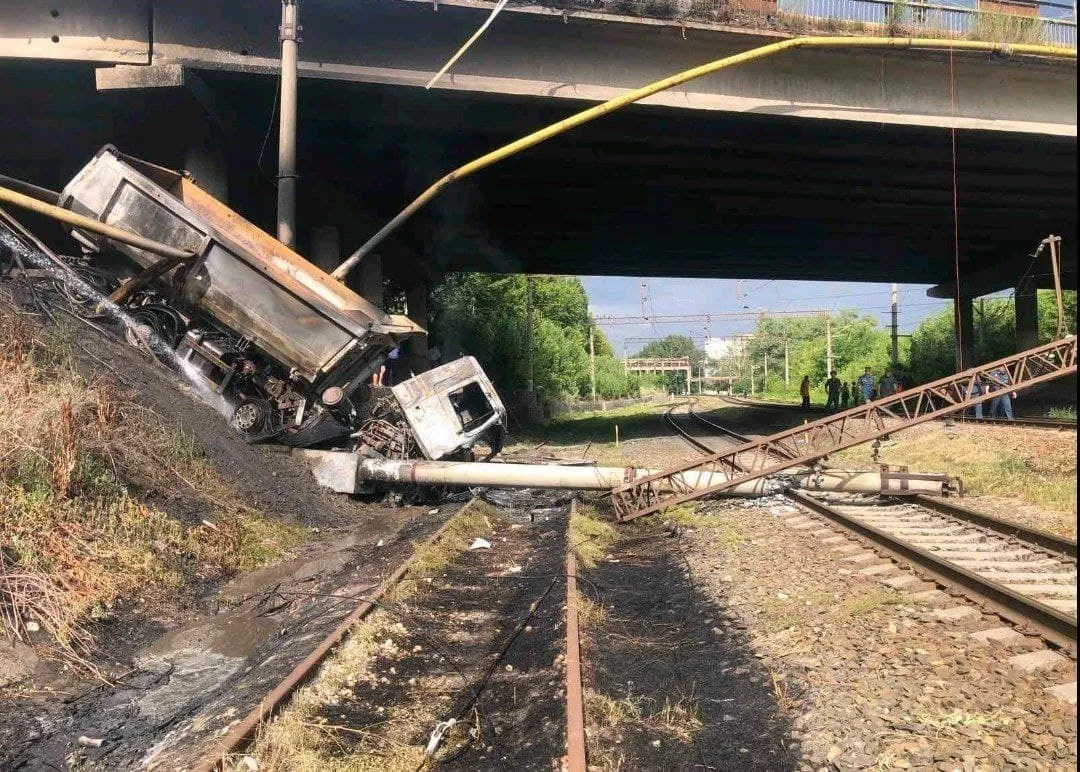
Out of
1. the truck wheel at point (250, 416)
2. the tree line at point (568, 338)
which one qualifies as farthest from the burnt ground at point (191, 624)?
the tree line at point (568, 338)

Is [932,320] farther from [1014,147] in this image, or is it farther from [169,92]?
[169,92]

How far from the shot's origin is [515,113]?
1469 cm

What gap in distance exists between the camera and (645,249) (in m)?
27.0

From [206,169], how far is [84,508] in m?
9.52

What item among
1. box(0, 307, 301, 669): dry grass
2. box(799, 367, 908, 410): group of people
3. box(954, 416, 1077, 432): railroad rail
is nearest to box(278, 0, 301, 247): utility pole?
box(0, 307, 301, 669): dry grass

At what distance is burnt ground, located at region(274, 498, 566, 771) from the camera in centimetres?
391

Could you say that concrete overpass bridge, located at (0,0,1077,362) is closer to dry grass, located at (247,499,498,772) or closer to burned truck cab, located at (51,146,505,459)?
burned truck cab, located at (51,146,505,459)

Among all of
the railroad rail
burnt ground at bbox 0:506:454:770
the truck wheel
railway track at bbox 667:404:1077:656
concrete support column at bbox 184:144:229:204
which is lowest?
burnt ground at bbox 0:506:454:770

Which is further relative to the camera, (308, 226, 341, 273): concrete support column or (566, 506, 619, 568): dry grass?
(308, 226, 341, 273): concrete support column

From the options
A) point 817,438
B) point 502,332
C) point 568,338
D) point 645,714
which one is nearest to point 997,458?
point 817,438

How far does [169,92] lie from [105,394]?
7.32 m

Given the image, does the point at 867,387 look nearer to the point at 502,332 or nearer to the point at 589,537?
the point at 502,332

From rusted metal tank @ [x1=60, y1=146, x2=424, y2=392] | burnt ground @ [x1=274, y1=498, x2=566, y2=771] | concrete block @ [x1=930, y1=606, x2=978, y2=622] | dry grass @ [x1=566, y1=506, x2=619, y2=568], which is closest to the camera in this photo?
burnt ground @ [x1=274, y1=498, x2=566, y2=771]

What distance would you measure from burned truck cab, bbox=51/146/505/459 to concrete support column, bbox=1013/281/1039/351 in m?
27.1
